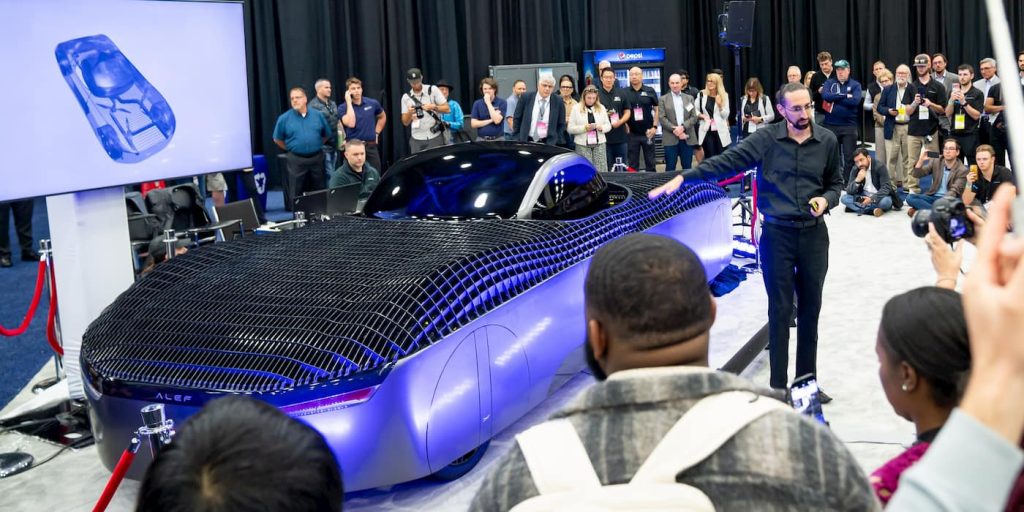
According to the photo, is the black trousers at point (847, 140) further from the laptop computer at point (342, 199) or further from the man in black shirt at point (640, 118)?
the laptop computer at point (342, 199)

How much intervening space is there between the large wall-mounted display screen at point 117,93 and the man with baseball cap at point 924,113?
933 cm

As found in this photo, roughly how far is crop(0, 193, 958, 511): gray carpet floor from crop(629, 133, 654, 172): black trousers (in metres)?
4.75

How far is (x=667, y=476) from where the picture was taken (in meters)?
1.38

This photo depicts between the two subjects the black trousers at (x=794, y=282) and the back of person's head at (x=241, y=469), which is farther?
the black trousers at (x=794, y=282)

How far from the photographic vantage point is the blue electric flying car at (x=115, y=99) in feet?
18.4

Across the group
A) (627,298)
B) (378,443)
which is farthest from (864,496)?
(378,443)

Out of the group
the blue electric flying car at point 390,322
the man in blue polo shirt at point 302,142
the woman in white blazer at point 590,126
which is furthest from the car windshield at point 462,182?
the woman in white blazer at point 590,126

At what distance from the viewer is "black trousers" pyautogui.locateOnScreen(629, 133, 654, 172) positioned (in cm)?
1383

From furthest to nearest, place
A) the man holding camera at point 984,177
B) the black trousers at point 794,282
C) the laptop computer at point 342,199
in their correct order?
the man holding camera at point 984,177 < the laptop computer at point 342,199 < the black trousers at point 794,282

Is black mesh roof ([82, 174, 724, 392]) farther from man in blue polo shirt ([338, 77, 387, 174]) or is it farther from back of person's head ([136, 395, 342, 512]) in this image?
man in blue polo shirt ([338, 77, 387, 174])

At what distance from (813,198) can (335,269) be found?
2.42 meters

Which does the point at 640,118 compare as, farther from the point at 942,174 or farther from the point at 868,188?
the point at 942,174

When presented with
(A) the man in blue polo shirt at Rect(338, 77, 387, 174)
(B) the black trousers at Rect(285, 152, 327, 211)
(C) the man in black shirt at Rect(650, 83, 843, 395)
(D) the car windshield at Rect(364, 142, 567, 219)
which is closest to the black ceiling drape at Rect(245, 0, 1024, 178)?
(A) the man in blue polo shirt at Rect(338, 77, 387, 174)

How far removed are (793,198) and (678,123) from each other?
28.7 ft
